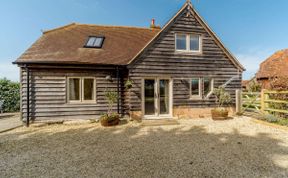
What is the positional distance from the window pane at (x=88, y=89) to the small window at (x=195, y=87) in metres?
6.01

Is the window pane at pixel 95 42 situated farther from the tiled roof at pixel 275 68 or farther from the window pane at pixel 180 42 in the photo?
the tiled roof at pixel 275 68

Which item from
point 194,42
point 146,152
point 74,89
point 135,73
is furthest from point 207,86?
point 74,89

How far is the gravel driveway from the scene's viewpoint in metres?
3.75

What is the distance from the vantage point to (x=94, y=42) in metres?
10.8

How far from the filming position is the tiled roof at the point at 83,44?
29.1 ft

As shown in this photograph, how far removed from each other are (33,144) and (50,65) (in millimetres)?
4453

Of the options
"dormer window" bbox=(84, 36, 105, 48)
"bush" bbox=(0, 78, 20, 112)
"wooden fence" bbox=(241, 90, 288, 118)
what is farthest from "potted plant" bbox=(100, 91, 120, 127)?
"bush" bbox=(0, 78, 20, 112)

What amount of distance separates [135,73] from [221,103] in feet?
19.1

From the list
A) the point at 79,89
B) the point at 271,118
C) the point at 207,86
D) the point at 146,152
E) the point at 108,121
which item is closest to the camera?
the point at 146,152

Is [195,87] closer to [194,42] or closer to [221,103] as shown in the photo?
[221,103]

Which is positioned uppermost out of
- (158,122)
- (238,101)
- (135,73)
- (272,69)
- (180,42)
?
(180,42)

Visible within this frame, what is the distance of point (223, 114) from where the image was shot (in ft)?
30.4

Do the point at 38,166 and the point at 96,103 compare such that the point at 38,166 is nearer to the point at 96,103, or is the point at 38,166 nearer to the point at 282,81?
the point at 96,103

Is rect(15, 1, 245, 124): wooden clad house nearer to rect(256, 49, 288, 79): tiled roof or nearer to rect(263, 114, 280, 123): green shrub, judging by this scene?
rect(263, 114, 280, 123): green shrub
